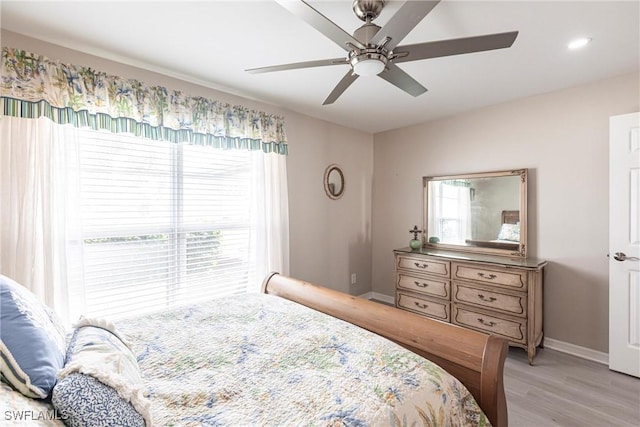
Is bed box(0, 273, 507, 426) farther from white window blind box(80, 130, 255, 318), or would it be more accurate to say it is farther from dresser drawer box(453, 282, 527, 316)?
dresser drawer box(453, 282, 527, 316)

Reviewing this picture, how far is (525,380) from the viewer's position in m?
2.30

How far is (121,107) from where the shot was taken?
2.19 m

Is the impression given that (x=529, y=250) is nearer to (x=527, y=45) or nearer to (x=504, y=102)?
(x=504, y=102)

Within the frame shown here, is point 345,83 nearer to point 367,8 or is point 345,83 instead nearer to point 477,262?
point 367,8

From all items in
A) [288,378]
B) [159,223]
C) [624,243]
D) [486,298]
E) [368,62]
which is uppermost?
[368,62]

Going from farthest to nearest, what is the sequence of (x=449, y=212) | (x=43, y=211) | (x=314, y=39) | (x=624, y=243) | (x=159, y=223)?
1. (x=449, y=212)
2. (x=159, y=223)
3. (x=624, y=243)
4. (x=314, y=39)
5. (x=43, y=211)

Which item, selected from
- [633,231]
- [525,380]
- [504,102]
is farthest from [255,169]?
[633,231]

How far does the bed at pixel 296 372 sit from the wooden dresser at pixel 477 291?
1.59 metres

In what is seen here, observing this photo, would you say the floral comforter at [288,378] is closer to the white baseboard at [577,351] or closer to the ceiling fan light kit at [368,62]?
the ceiling fan light kit at [368,62]

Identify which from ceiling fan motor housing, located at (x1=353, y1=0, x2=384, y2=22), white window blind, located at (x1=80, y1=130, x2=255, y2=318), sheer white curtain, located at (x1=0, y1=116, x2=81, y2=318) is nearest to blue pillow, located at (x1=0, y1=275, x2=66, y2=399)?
sheer white curtain, located at (x1=0, y1=116, x2=81, y2=318)

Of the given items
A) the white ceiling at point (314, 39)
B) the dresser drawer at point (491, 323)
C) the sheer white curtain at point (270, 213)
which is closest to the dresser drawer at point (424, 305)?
the dresser drawer at point (491, 323)

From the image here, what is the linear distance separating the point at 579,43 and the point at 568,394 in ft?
7.91

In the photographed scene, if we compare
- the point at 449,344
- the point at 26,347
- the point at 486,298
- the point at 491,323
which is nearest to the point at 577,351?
the point at 491,323

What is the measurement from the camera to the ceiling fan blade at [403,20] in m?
1.13
